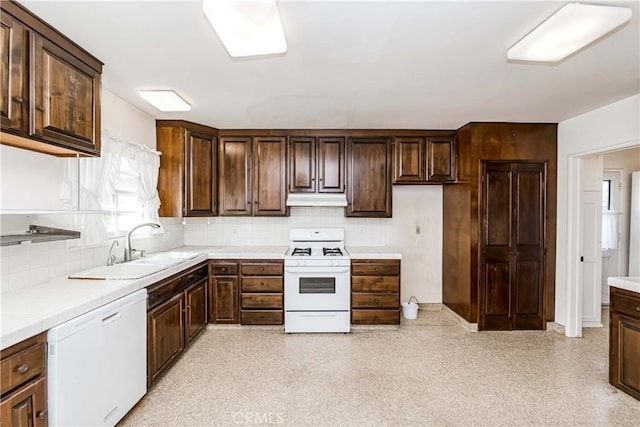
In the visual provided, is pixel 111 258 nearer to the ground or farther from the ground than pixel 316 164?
nearer to the ground

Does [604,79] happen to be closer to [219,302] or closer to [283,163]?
[283,163]

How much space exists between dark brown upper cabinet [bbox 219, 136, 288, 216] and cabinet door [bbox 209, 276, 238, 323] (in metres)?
0.90

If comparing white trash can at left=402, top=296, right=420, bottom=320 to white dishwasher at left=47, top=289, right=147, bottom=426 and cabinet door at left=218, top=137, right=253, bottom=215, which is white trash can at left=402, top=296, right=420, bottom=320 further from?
white dishwasher at left=47, top=289, right=147, bottom=426

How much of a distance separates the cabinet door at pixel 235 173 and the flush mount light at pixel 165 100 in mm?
1071

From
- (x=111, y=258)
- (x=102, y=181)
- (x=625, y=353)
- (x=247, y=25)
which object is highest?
(x=247, y=25)

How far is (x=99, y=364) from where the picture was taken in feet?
6.04

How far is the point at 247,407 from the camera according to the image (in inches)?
90.6

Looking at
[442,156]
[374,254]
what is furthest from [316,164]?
[442,156]

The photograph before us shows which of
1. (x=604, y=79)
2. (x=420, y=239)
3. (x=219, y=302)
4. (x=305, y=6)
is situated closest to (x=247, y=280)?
(x=219, y=302)

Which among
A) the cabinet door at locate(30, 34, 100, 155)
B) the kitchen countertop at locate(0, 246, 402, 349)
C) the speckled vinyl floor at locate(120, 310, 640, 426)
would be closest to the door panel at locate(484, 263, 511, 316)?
the speckled vinyl floor at locate(120, 310, 640, 426)

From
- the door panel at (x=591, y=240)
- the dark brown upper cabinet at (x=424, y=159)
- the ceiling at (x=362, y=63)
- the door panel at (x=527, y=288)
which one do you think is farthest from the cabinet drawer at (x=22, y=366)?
the door panel at (x=591, y=240)

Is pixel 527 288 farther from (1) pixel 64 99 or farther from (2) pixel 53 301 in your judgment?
(1) pixel 64 99

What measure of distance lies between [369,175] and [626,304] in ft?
8.76

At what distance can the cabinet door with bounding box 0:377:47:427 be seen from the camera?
1.37 m
